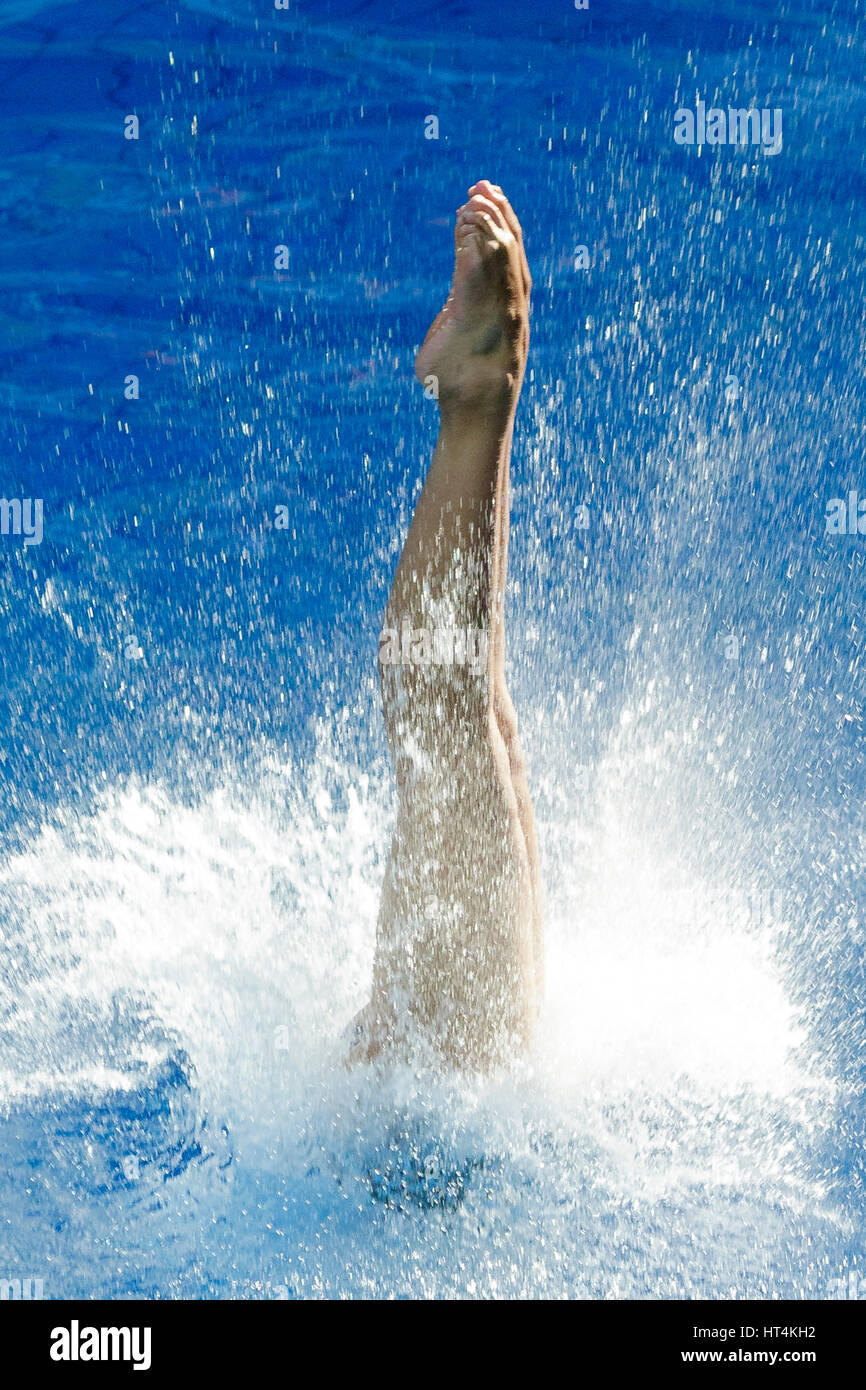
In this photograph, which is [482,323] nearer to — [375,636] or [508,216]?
[508,216]

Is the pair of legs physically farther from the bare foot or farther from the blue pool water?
the blue pool water

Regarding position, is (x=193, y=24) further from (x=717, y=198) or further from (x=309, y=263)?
(x=717, y=198)

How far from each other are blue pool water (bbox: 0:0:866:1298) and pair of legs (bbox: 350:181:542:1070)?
0.86ft

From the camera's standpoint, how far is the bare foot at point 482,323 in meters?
2.81

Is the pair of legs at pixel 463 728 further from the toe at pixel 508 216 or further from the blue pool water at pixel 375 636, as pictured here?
the blue pool water at pixel 375 636

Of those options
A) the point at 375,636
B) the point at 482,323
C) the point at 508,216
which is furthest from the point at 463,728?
the point at 375,636

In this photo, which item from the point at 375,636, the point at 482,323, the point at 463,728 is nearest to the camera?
the point at 482,323

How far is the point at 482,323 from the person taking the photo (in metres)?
2.83

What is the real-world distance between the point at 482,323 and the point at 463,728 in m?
0.96

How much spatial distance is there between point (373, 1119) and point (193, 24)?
616 centimetres

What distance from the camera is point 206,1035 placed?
12.9 ft

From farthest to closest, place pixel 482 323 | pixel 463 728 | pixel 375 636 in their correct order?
pixel 375 636, pixel 463 728, pixel 482 323

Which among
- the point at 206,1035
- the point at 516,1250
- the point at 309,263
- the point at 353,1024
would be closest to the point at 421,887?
the point at 353,1024

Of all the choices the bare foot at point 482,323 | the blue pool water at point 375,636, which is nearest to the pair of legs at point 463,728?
the bare foot at point 482,323
